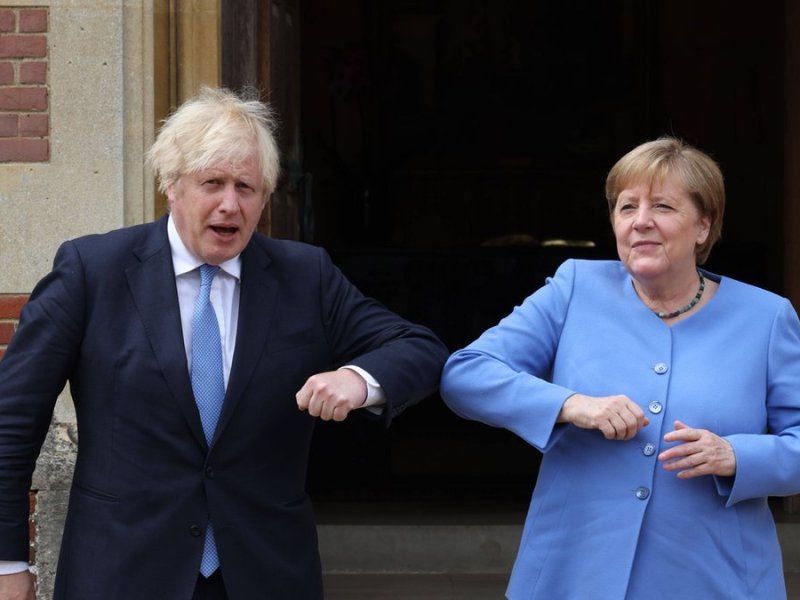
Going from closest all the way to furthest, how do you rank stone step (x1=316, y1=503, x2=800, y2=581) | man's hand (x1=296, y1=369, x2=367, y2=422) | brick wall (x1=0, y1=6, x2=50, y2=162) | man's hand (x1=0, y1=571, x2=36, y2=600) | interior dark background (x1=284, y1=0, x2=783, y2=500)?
man's hand (x1=296, y1=369, x2=367, y2=422) < man's hand (x1=0, y1=571, x2=36, y2=600) < brick wall (x1=0, y1=6, x2=50, y2=162) < stone step (x1=316, y1=503, x2=800, y2=581) < interior dark background (x1=284, y1=0, x2=783, y2=500)

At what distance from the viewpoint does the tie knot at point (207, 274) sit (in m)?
3.05

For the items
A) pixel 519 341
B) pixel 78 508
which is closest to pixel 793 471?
pixel 519 341

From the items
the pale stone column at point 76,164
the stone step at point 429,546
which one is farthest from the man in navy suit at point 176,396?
the stone step at point 429,546

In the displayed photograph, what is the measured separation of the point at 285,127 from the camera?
5.80m

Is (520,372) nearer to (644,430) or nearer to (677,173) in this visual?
(644,430)

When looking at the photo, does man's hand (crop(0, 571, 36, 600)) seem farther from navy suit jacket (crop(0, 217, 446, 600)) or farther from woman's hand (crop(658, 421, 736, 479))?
woman's hand (crop(658, 421, 736, 479))

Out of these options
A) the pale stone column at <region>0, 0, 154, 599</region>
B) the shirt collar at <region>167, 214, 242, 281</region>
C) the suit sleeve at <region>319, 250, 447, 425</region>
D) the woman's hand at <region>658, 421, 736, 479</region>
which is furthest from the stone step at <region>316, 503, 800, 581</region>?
the woman's hand at <region>658, 421, 736, 479</region>

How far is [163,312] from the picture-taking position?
2.99 metres

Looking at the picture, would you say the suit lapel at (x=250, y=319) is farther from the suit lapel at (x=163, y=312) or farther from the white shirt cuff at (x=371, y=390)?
the white shirt cuff at (x=371, y=390)

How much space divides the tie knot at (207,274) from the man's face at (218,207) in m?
0.04

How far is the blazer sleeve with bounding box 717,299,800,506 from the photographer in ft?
9.43

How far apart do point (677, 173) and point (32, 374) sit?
140 centimetres

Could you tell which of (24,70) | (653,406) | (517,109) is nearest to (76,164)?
(24,70)

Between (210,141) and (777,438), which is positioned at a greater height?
(210,141)
